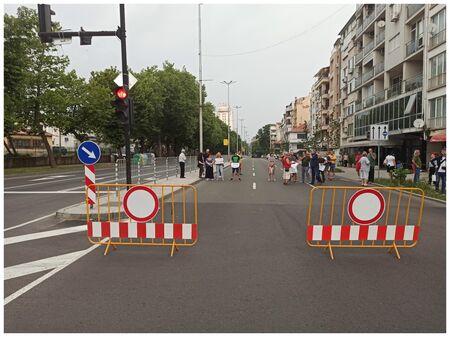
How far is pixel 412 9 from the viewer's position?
3180 centimetres

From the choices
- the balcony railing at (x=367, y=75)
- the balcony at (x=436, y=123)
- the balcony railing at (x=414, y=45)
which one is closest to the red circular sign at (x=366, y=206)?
the balcony at (x=436, y=123)

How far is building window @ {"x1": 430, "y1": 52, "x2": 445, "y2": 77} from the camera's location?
26.5 meters

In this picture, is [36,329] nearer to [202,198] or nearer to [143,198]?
[143,198]

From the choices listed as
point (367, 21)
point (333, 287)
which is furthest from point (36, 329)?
point (367, 21)

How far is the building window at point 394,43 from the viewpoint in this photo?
34.8 meters

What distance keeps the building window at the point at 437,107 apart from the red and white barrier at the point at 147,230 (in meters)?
26.0

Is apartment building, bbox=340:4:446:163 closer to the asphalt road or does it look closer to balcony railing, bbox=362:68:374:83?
balcony railing, bbox=362:68:374:83

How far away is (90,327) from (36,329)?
488 mm

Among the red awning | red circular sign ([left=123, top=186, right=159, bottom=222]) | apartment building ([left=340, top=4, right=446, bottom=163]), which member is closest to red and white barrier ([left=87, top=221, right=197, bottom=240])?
red circular sign ([left=123, top=186, right=159, bottom=222])

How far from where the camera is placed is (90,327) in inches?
140

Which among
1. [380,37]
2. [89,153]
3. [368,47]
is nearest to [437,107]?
[380,37]

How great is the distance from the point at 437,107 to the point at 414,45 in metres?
7.14

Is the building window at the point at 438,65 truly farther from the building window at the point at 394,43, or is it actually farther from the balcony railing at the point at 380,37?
the balcony railing at the point at 380,37

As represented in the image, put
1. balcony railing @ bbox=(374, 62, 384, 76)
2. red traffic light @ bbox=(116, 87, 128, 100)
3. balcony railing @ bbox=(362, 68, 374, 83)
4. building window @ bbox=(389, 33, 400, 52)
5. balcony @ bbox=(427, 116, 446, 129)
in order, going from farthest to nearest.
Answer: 1. balcony railing @ bbox=(362, 68, 374, 83)
2. balcony railing @ bbox=(374, 62, 384, 76)
3. building window @ bbox=(389, 33, 400, 52)
4. balcony @ bbox=(427, 116, 446, 129)
5. red traffic light @ bbox=(116, 87, 128, 100)
